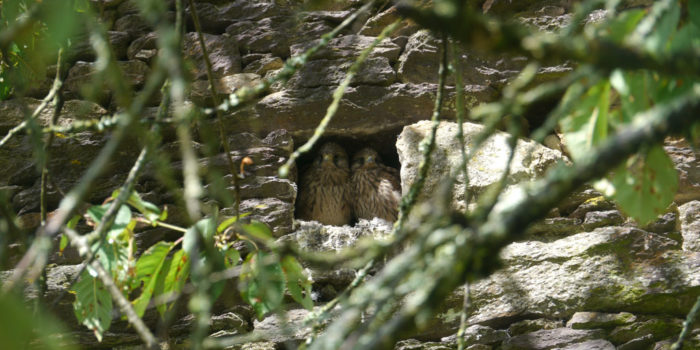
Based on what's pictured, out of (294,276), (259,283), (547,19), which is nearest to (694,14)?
(259,283)

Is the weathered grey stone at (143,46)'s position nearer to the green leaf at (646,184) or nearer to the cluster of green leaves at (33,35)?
the cluster of green leaves at (33,35)

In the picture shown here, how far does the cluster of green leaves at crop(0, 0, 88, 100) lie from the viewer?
647 millimetres

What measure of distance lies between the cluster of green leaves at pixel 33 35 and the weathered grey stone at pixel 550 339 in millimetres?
1964

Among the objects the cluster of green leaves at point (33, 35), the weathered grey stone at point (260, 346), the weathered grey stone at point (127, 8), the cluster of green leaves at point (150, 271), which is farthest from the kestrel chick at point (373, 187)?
the cluster of green leaves at point (150, 271)

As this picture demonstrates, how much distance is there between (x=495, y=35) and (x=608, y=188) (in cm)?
58

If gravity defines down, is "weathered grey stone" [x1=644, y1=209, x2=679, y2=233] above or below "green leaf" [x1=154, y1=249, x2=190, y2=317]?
below

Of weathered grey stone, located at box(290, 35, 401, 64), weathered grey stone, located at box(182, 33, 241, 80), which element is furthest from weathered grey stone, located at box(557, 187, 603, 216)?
weathered grey stone, located at box(182, 33, 241, 80)

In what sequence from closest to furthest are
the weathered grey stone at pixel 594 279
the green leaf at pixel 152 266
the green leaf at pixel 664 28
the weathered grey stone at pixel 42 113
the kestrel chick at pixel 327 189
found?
the green leaf at pixel 664 28 < the green leaf at pixel 152 266 < the weathered grey stone at pixel 594 279 < the weathered grey stone at pixel 42 113 < the kestrel chick at pixel 327 189

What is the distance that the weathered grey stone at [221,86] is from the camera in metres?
3.70

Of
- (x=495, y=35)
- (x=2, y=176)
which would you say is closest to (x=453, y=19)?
(x=495, y=35)

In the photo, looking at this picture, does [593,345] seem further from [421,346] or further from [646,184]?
[646,184]

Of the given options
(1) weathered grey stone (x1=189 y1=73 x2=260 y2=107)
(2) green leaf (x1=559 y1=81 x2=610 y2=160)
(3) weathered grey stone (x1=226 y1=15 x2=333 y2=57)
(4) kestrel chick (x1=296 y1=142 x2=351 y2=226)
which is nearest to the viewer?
(2) green leaf (x1=559 y1=81 x2=610 y2=160)

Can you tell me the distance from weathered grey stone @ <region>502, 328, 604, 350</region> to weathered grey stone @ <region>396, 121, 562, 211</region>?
0.72 metres

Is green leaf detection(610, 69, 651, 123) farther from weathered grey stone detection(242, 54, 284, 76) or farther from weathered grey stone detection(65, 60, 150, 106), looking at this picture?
weathered grey stone detection(65, 60, 150, 106)
